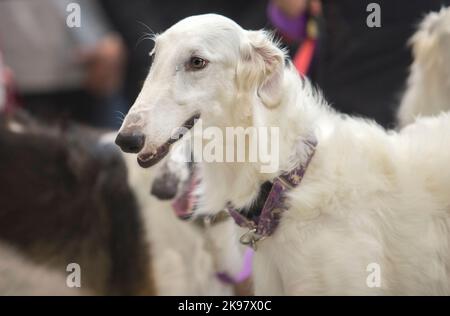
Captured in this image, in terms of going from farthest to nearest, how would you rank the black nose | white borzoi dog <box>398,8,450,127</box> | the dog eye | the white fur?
the white fur → white borzoi dog <box>398,8,450,127</box> → the dog eye → the black nose

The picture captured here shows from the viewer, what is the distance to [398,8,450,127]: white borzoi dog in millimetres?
2717

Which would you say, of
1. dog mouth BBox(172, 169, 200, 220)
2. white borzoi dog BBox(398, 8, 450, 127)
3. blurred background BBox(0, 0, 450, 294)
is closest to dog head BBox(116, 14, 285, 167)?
blurred background BBox(0, 0, 450, 294)

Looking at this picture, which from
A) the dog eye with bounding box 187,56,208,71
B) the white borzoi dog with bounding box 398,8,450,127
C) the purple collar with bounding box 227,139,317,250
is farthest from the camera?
the white borzoi dog with bounding box 398,8,450,127

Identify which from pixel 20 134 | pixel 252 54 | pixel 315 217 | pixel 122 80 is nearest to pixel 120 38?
pixel 122 80

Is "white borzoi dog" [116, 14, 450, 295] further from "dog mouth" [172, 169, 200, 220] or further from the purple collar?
"dog mouth" [172, 169, 200, 220]

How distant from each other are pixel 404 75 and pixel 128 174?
1515mm

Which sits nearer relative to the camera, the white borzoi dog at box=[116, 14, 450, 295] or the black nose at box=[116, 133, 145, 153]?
the black nose at box=[116, 133, 145, 153]

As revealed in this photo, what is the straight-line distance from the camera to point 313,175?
2221 millimetres

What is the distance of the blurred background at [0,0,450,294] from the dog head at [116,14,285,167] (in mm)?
361

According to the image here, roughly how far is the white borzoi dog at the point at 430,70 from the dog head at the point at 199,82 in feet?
2.85

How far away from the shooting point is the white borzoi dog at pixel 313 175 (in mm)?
2062

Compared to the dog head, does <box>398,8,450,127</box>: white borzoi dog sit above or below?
above

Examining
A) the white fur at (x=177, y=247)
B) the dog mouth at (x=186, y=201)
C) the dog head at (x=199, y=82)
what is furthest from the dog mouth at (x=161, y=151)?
the white fur at (x=177, y=247)

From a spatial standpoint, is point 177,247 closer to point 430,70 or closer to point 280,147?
point 280,147
